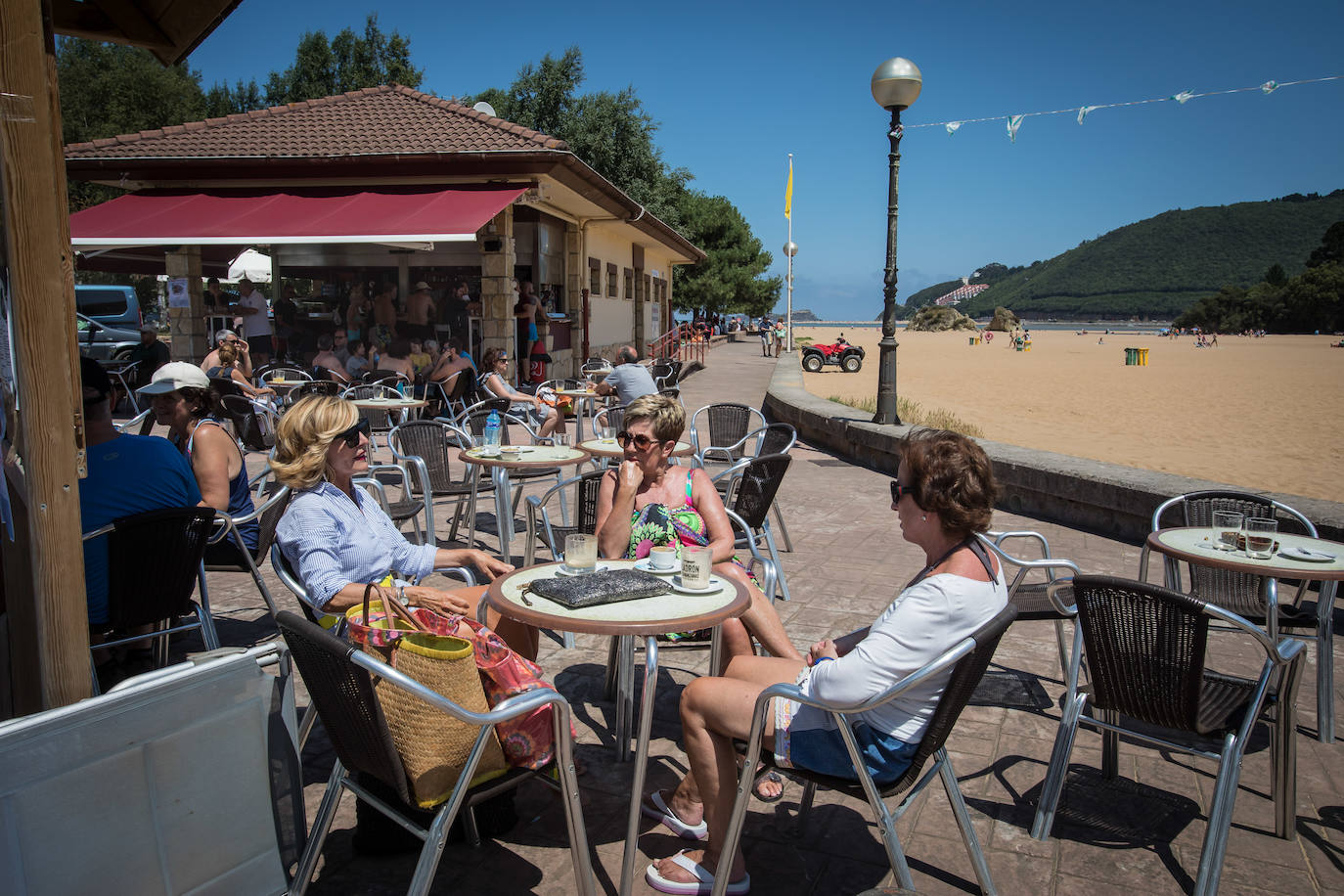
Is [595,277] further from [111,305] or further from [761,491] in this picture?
[761,491]

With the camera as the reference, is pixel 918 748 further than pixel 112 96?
No

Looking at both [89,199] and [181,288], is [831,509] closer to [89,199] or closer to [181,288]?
[181,288]

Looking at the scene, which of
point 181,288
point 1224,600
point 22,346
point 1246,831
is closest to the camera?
point 22,346

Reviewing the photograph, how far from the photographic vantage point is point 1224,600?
345cm

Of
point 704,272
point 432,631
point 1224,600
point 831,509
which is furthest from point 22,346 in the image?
point 704,272

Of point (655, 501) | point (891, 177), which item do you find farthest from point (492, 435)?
point (891, 177)

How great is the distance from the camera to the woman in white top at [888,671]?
1936 mm

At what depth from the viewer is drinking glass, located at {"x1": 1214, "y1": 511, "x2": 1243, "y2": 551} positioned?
10.5 ft

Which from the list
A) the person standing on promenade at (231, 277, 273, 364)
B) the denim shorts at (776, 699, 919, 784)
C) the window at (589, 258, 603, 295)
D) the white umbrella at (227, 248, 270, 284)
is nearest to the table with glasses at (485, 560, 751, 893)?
the denim shorts at (776, 699, 919, 784)

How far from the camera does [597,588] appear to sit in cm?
241

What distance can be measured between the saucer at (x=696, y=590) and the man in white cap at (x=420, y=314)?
11.0 m

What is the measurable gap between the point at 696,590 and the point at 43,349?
1637mm

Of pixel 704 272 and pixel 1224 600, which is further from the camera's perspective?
pixel 704 272

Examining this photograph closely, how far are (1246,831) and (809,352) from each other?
987 inches
